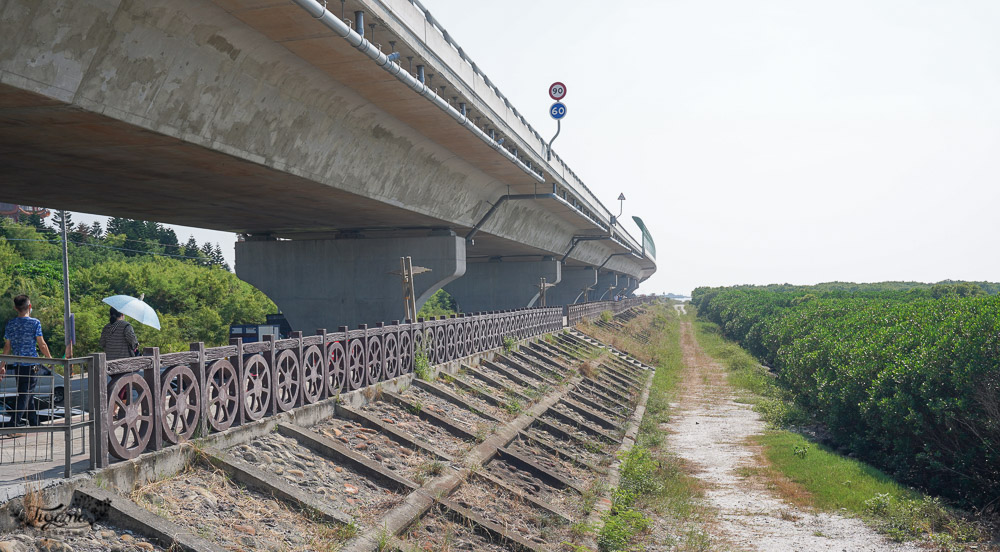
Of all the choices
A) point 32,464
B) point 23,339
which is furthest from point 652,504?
point 23,339

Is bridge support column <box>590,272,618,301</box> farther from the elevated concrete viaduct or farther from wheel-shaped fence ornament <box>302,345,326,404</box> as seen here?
wheel-shaped fence ornament <box>302,345,326,404</box>

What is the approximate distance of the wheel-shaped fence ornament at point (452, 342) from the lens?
57.5 feet

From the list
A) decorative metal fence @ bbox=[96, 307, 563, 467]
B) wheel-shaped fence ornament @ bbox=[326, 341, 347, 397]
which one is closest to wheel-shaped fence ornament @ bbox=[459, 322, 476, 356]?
decorative metal fence @ bbox=[96, 307, 563, 467]

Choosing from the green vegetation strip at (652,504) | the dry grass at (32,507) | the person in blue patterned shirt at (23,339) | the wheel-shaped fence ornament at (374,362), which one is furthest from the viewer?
the wheel-shaped fence ornament at (374,362)

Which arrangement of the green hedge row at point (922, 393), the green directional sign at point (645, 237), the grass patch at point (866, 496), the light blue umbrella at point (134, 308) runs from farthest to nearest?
the green directional sign at point (645, 237) < the green hedge row at point (922, 393) < the grass patch at point (866, 496) < the light blue umbrella at point (134, 308)

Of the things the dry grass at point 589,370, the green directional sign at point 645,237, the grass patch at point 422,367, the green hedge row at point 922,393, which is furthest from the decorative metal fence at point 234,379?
the green directional sign at point 645,237

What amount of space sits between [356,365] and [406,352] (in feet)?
8.49

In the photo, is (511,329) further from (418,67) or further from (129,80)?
(129,80)

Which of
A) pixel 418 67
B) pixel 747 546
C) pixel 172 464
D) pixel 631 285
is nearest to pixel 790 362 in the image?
pixel 747 546

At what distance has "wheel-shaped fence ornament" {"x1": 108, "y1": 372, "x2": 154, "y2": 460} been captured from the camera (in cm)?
699

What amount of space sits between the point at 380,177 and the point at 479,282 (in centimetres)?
2584

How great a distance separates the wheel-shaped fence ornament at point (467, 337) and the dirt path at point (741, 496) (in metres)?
5.62

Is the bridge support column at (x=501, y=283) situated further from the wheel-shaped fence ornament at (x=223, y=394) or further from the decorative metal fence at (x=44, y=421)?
the wheel-shaped fence ornament at (x=223, y=394)

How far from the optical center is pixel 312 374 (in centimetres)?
1099
